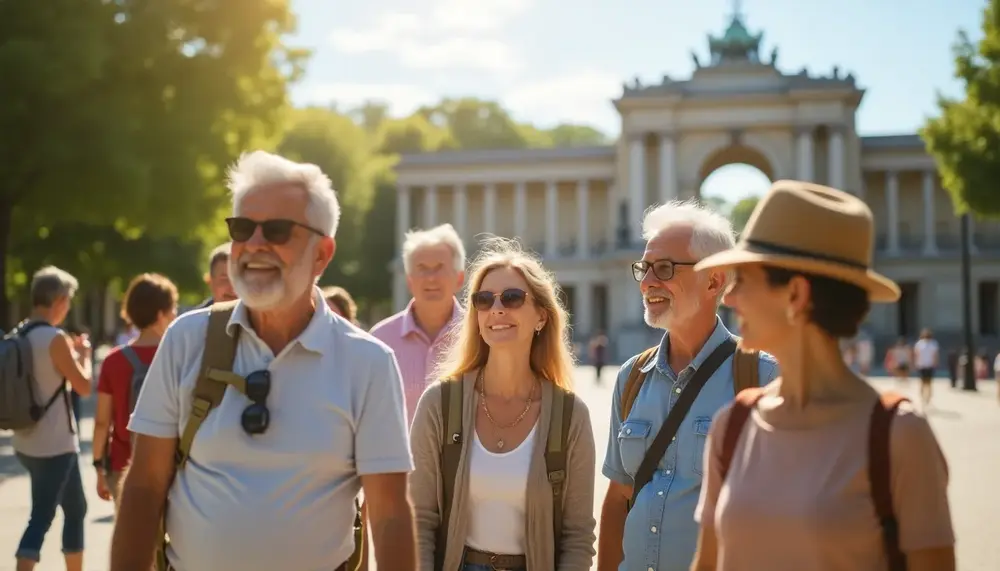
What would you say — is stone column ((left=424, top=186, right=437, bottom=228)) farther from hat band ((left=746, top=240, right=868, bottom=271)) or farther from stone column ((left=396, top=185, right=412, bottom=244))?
hat band ((left=746, top=240, right=868, bottom=271))

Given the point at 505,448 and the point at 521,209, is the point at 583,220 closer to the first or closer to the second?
the point at 521,209

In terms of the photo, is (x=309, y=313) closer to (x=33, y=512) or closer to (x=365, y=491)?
(x=365, y=491)

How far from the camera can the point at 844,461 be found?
2.65 m

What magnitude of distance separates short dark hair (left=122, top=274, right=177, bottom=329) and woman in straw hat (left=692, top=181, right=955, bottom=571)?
4.85 m

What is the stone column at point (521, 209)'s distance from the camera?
6912 centimetres

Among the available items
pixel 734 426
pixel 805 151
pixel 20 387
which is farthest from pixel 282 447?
pixel 805 151

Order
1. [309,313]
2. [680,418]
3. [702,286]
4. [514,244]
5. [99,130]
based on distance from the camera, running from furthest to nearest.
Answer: [99,130]
[514,244]
[702,286]
[680,418]
[309,313]

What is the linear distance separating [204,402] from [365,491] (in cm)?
56

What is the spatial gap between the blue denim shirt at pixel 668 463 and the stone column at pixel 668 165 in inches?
2234

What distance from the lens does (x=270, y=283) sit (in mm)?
3484

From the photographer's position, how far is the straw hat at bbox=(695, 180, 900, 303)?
2738mm

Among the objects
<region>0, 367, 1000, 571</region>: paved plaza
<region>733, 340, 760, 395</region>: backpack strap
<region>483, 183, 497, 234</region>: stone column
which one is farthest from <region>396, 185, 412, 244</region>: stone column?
<region>733, 340, 760, 395</region>: backpack strap

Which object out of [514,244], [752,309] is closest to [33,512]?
[514,244]

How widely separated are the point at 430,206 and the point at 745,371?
66.0 metres
